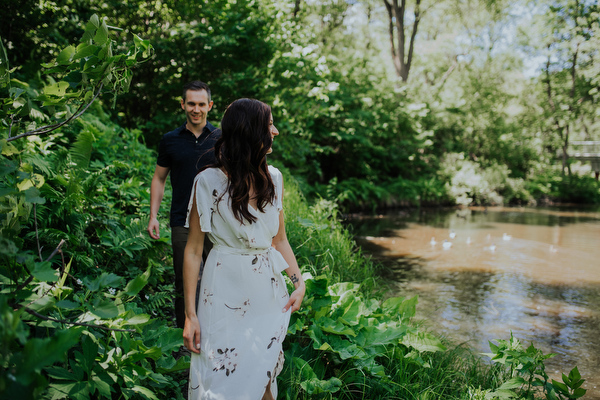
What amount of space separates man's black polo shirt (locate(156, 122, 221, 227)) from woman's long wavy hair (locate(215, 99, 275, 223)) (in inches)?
54.8

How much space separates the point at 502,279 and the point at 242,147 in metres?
7.76

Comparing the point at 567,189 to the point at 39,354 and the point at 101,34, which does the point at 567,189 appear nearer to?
the point at 101,34

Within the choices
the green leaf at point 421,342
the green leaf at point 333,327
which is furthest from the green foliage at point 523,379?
the green leaf at point 333,327

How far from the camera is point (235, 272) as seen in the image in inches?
85.5

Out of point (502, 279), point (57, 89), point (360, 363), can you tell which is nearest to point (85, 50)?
point (57, 89)

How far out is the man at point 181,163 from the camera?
11.7ft

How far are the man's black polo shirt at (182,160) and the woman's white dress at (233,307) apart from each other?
4.73 feet

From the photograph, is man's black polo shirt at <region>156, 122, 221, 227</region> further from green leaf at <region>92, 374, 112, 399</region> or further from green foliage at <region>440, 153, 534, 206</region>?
green foliage at <region>440, 153, 534, 206</region>

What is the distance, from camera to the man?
3.58m

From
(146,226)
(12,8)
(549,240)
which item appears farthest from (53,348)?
(549,240)

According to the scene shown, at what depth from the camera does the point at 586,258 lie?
1063 cm

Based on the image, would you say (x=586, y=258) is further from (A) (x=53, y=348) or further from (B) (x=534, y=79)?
(B) (x=534, y=79)

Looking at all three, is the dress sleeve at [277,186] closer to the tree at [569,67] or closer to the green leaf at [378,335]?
the green leaf at [378,335]

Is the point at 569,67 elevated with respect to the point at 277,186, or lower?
elevated
